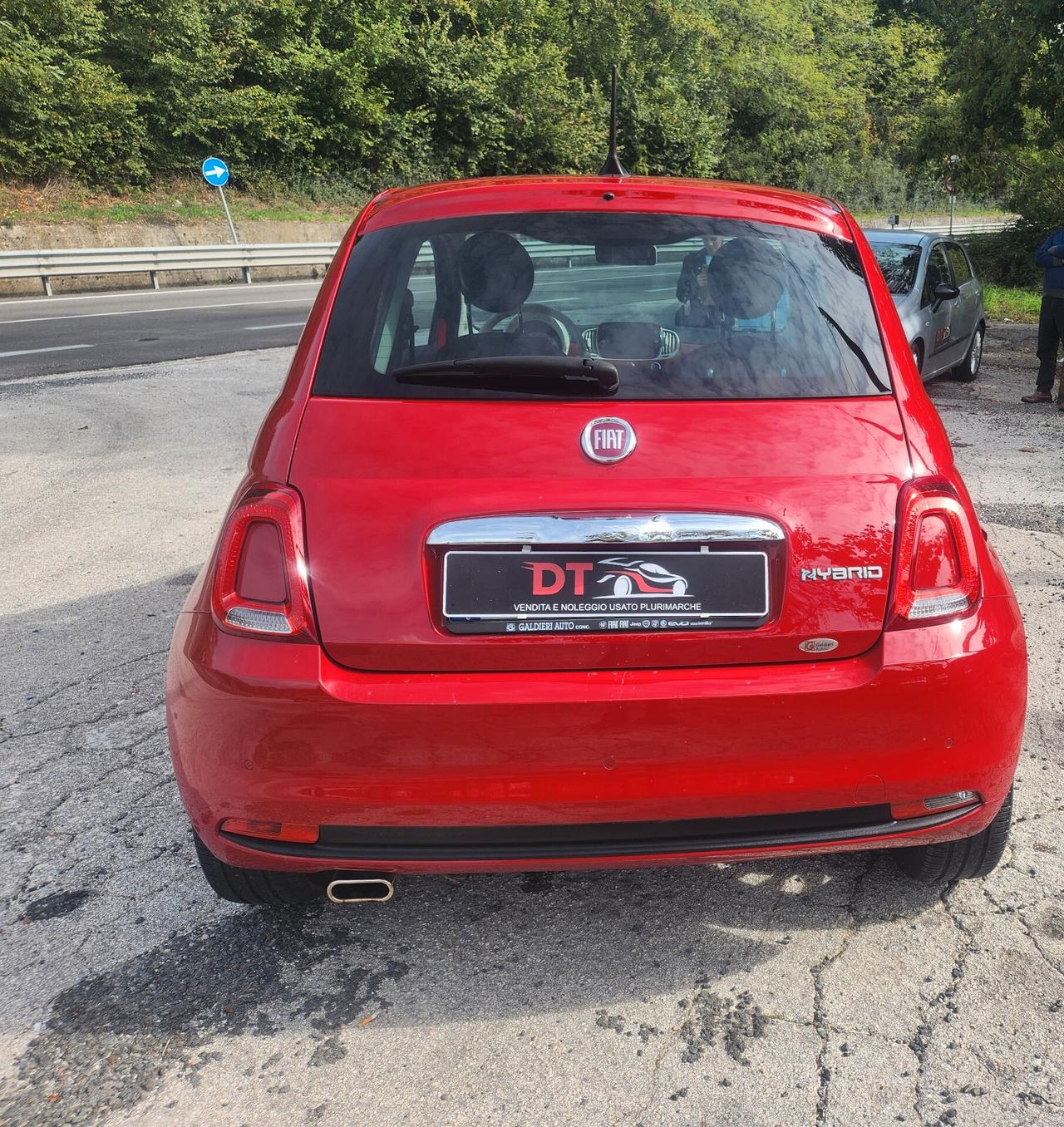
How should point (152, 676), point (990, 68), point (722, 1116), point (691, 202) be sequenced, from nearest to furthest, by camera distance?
point (722, 1116) → point (691, 202) → point (152, 676) → point (990, 68)

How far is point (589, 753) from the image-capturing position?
209 cm

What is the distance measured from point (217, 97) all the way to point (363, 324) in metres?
33.2

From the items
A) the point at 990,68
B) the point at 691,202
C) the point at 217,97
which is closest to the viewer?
the point at 691,202

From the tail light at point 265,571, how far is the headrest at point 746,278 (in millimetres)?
1138

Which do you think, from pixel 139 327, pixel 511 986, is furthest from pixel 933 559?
pixel 139 327

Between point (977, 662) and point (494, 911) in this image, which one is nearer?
point (977, 662)

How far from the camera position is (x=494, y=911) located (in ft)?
8.87

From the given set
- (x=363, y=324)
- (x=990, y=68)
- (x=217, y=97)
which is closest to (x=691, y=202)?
(x=363, y=324)

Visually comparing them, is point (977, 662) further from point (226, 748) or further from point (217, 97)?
point (217, 97)

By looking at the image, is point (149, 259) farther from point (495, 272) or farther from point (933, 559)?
point (933, 559)

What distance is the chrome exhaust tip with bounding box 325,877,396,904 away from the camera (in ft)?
7.54

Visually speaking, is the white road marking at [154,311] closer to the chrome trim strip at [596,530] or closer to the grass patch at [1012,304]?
the grass patch at [1012,304]

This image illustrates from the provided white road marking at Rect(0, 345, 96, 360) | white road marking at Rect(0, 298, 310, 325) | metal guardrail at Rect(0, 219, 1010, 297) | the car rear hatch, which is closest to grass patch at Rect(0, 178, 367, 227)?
metal guardrail at Rect(0, 219, 1010, 297)

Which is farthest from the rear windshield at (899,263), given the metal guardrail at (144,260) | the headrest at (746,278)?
the metal guardrail at (144,260)
